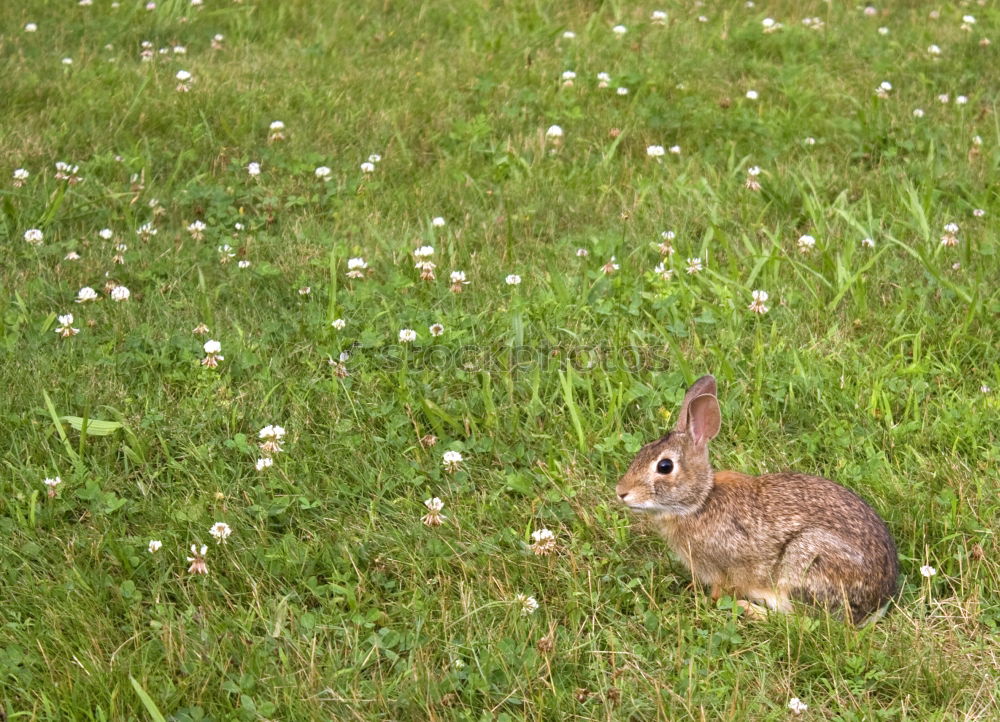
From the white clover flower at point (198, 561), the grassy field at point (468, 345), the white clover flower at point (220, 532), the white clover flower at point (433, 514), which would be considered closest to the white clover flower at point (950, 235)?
the grassy field at point (468, 345)

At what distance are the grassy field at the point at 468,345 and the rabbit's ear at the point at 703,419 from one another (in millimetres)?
433

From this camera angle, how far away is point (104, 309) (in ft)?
18.4

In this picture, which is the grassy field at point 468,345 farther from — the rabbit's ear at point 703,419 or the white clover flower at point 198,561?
the rabbit's ear at point 703,419

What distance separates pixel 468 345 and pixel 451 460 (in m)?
0.87

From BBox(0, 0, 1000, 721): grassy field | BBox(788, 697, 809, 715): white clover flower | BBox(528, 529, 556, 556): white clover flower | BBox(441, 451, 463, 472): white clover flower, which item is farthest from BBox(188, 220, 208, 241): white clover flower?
BBox(788, 697, 809, 715): white clover flower

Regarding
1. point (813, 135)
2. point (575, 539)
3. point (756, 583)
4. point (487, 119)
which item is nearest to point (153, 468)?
point (575, 539)

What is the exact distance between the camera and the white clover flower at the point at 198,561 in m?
4.07

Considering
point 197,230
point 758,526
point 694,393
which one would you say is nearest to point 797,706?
point 758,526

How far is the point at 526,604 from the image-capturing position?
3908 millimetres

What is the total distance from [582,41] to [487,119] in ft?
4.93

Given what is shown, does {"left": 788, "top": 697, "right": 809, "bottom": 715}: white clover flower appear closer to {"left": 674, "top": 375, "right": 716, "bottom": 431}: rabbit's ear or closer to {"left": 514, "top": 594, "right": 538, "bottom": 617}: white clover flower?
{"left": 514, "top": 594, "right": 538, "bottom": 617}: white clover flower

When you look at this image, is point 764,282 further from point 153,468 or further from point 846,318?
point 153,468

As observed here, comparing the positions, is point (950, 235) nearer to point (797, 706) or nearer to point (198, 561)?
point (797, 706)

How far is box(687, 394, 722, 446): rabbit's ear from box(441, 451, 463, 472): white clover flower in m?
0.91
